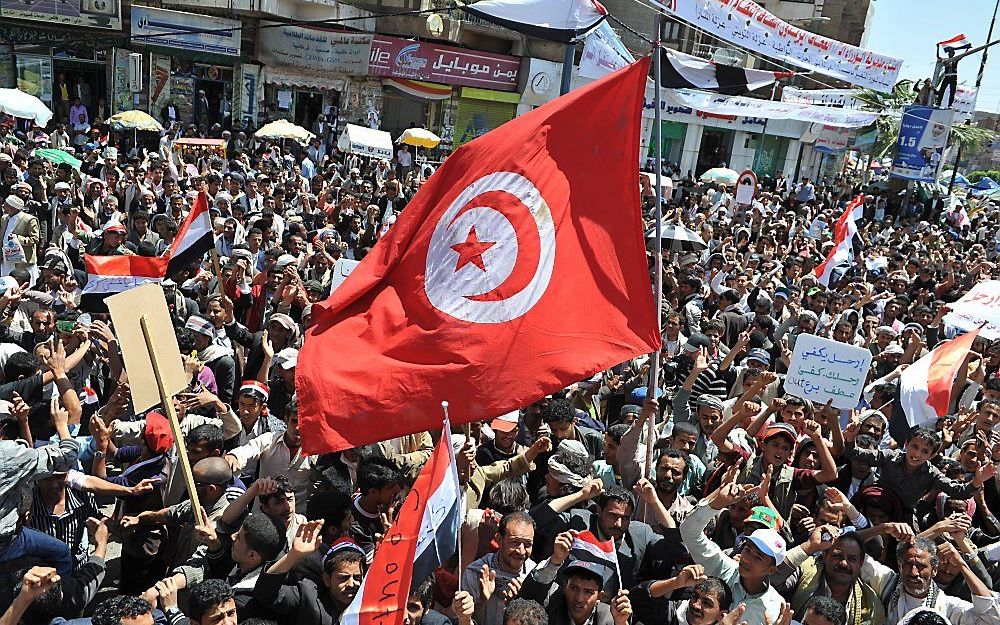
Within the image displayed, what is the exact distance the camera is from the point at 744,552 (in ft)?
12.5

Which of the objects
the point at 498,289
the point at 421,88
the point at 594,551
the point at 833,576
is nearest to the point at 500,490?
the point at 594,551

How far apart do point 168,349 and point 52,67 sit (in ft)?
71.6

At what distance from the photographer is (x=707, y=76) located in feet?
25.1

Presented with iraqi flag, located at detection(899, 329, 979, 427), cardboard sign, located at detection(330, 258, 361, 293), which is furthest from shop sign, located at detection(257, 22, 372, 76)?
iraqi flag, located at detection(899, 329, 979, 427)

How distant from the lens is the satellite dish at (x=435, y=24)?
2589cm

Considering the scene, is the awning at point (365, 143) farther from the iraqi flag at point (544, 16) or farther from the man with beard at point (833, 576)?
the man with beard at point (833, 576)

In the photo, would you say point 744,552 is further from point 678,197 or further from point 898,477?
point 678,197

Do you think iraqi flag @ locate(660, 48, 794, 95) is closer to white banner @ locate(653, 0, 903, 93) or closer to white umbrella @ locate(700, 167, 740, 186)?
white banner @ locate(653, 0, 903, 93)

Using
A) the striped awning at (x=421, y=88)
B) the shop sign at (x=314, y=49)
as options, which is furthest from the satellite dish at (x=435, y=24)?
the shop sign at (x=314, y=49)

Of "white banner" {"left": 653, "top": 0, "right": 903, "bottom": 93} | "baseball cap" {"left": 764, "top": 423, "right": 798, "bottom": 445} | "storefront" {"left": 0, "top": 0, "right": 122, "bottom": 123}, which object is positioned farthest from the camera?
"storefront" {"left": 0, "top": 0, "right": 122, "bottom": 123}

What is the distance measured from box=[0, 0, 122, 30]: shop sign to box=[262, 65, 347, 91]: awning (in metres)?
4.34

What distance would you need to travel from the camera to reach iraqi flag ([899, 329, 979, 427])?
606 cm

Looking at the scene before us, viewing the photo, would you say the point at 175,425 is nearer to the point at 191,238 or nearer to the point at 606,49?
the point at 191,238

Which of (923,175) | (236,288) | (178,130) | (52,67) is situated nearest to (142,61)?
(52,67)
